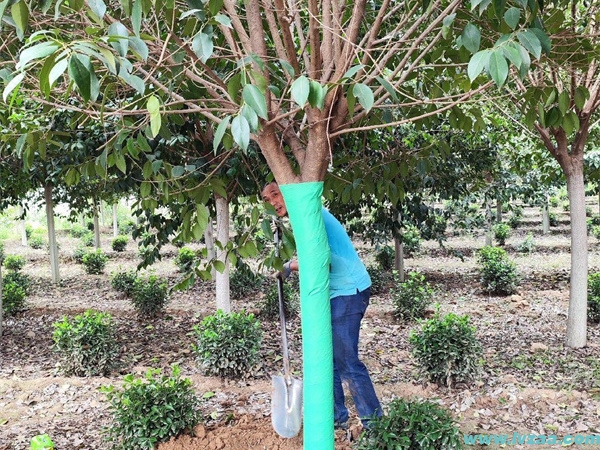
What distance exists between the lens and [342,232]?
3.09 metres

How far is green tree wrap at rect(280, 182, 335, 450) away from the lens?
81.6 inches

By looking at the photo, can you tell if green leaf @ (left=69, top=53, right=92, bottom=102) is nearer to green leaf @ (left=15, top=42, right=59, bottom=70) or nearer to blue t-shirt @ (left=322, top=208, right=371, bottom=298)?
green leaf @ (left=15, top=42, right=59, bottom=70)

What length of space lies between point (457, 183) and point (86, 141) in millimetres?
5669

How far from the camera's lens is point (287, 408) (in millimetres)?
2846

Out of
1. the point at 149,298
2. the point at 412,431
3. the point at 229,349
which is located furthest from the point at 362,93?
the point at 149,298

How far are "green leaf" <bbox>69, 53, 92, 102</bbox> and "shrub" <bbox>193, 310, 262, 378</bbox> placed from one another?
3.82 m

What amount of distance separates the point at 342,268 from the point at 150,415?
1.39 meters

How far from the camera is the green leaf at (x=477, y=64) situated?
139 cm

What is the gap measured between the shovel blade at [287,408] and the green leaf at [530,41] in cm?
203

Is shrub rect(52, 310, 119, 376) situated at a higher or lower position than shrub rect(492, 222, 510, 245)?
lower

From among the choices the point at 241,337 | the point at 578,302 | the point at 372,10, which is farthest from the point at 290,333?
the point at 372,10

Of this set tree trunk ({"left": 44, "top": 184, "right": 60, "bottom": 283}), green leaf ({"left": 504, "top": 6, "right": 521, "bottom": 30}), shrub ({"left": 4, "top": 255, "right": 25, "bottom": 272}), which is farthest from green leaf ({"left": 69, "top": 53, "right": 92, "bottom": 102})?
shrub ({"left": 4, "top": 255, "right": 25, "bottom": 272})

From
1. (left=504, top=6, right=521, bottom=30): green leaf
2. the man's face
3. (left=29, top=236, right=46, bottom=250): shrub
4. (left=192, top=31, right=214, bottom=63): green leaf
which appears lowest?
(left=29, top=236, right=46, bottom=250): shrub

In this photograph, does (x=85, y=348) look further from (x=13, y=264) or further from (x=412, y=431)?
(x=13, y=264)
